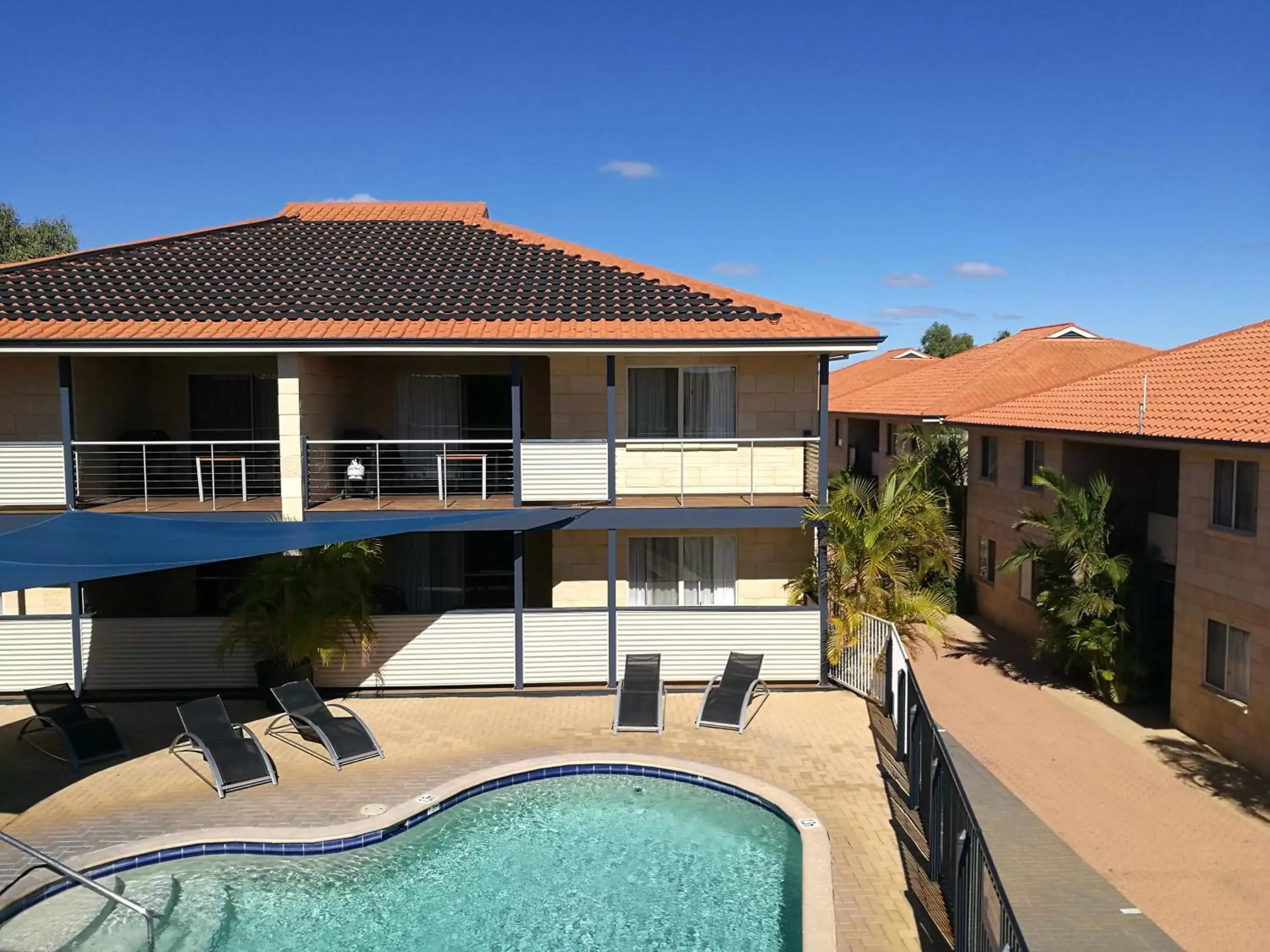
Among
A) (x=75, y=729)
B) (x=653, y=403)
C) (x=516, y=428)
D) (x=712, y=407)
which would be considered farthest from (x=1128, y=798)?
(x=75, y=729)

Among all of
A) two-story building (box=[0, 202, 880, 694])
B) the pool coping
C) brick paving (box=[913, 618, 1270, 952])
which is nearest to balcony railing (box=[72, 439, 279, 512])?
two-story building (box=[0, 202, 880, 694])

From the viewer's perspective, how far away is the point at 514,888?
10.3m

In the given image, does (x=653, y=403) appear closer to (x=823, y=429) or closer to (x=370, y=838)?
(x=823, y=429)

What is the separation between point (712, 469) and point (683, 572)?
2157mm

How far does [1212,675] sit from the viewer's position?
16.1 m

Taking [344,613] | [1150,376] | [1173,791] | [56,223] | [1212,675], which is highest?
[56,223]

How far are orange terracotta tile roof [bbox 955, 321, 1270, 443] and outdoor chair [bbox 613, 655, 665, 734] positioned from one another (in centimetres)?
1039

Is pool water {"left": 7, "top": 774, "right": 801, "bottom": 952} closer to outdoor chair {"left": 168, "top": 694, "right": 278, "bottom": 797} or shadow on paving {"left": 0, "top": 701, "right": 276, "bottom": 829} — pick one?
outdoor chair {"left": 168, "top": 694, "right": 278, "bottom": 797}

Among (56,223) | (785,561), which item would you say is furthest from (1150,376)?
(56,223)

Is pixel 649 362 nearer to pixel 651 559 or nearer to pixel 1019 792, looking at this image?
pixel 651 559

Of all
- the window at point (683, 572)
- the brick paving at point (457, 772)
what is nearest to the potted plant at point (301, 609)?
the brick paving at point (457, 772)

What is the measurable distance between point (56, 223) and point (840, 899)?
53.8 metres

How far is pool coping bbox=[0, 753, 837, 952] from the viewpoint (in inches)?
377

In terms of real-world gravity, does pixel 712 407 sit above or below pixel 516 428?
above
